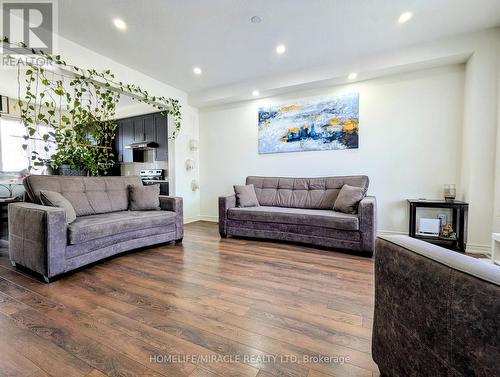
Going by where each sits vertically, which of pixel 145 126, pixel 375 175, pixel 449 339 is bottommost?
pixel 449 339

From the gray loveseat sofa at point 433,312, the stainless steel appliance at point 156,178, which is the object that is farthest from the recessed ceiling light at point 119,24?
the gray loveseat sofa at point 433,312

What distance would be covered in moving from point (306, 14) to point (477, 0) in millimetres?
1629

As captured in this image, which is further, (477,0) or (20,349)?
(477,0)

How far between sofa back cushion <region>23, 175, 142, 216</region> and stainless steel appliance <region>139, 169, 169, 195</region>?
153cm

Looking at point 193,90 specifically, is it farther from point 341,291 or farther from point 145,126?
point 341,291

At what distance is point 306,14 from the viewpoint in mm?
2428

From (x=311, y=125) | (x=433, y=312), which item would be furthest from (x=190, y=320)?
(x=311, y=125)

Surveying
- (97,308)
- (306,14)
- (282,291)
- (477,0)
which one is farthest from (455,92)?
(97,308)

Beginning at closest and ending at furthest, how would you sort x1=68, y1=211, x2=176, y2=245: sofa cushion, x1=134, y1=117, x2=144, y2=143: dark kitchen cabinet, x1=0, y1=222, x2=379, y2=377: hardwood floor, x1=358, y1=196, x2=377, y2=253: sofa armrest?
x1=0, y1=222, x2=379, y2=377: hardwood floor < x1=68, y1=211, x2=176, y2=245: sofa cushion < x1=358, y1=196, x2=377, y2=253: sofa armrest < x1=134, y1=117, x2=144, y2=143: dark kitchen cabinet

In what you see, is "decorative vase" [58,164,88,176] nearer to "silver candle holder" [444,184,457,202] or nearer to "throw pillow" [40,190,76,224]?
"throw pillow" [40,190,76,224]

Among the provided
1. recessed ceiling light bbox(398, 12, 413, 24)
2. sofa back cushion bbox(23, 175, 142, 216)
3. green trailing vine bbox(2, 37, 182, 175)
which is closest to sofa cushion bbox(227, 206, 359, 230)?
sofa back cushion bbox(23, 175, 142, 216)

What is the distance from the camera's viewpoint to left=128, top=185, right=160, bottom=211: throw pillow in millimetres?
3160

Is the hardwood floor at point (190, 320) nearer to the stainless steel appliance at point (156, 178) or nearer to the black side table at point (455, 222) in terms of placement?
the black side table at point (455, 222)

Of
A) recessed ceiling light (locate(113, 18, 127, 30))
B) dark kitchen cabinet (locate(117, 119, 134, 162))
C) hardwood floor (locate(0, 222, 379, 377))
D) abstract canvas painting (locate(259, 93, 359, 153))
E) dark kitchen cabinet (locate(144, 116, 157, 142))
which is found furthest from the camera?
dark kitchen cabinet (locate(117, 119, 134, 162))
